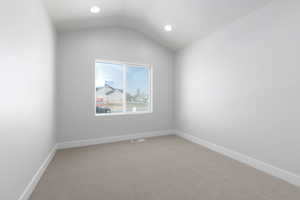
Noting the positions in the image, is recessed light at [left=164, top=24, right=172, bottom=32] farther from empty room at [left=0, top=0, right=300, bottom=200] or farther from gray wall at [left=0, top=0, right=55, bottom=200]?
gray wall at [left=0, top=0, right=55, bottom=200]

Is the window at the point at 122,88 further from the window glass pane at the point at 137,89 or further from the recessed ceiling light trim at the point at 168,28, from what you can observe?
the recessed ceiling light trim at the point at 168,28

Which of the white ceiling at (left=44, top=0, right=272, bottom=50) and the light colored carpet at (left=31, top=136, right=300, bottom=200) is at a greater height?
the white ceiling at (left=44, top=0, right=272, bottom=50)

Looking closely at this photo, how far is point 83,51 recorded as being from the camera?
10.9ft

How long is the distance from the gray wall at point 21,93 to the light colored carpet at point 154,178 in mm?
440

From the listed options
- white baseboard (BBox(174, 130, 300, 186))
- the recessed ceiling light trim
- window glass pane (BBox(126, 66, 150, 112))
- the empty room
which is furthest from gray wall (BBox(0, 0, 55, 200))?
white baseboard (BBox(174, 130, 300, 186))

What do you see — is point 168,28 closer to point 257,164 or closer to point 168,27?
point 168,27

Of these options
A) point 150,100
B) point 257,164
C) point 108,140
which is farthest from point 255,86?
point 108,140

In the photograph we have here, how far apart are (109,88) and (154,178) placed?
2.51 metres

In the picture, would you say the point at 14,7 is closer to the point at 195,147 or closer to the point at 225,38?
the point at 225,38

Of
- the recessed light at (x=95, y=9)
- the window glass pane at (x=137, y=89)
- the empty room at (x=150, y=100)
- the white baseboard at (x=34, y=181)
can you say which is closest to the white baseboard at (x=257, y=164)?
the empty room at (x=150, y=100)

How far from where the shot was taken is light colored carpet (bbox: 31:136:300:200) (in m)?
1.67

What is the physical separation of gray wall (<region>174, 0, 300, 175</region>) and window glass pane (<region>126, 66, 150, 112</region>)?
1475 mm

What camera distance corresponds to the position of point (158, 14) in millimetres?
3000

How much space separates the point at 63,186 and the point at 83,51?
2727 mm
